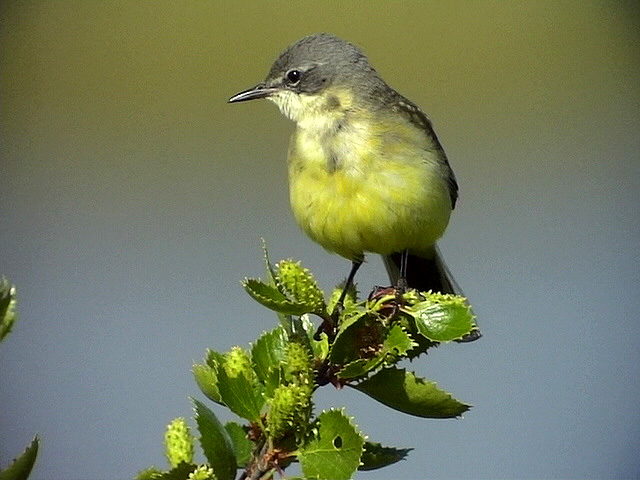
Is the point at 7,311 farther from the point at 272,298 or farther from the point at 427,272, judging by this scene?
the point at 427,272

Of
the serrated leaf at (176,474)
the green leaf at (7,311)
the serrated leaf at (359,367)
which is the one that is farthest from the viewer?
the serrated leaf at (359,367)

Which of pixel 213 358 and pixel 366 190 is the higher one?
pixel 366 190

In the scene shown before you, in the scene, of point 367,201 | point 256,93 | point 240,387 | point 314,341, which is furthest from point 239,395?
point 256,93

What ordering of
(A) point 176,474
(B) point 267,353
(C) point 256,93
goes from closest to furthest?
(A) point 176,474 → (B) point 267,353 → (C) point 256,93

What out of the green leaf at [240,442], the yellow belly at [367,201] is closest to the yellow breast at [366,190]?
the yellow belly at [367,201]

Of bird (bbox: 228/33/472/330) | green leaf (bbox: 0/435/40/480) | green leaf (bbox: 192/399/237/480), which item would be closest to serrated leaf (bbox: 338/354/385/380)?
green leaf (bbox: 192/399/237/480)

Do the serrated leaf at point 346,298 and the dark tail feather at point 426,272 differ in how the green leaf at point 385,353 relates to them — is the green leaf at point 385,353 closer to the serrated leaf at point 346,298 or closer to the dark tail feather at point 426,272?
the serrated leaf at point 346,298

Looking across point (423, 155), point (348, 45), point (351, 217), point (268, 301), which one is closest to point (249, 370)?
point (268, 301)
